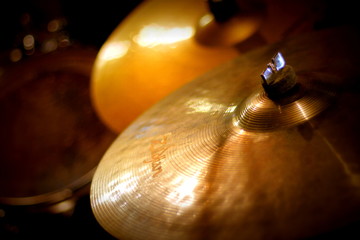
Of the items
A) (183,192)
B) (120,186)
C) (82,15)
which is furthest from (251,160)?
(82,15)

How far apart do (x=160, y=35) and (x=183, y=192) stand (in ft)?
2.41

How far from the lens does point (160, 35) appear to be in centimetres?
114

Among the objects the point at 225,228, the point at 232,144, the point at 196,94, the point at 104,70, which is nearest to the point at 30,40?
the point at 104,70

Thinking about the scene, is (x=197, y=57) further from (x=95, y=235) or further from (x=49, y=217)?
(x=49, y=217)

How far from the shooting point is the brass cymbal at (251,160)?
43cm

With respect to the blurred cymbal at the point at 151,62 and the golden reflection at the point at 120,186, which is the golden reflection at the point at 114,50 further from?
the golden reflection at the point at 120,186

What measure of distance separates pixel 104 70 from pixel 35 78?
39 centimetres

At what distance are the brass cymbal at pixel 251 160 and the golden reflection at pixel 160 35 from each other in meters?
0.38

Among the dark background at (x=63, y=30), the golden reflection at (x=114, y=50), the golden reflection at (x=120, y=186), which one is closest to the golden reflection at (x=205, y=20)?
the golden reflection at (x=114, y=50)

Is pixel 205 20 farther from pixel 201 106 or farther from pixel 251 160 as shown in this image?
pixel 251 160

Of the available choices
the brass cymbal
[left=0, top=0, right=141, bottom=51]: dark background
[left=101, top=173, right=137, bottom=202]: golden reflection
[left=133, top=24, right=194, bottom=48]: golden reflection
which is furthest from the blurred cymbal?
[left=0, top=0, right=141, bottom=51]: dark background

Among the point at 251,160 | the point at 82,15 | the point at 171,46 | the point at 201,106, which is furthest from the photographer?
the point at 82,15

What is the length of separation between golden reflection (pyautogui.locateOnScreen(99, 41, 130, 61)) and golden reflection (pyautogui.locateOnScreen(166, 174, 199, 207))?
2.39 feet

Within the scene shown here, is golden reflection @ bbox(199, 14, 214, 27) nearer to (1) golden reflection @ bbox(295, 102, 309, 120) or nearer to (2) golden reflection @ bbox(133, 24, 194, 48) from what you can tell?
(2) golden reflection @ bbox(133, 24, 194, 48)
